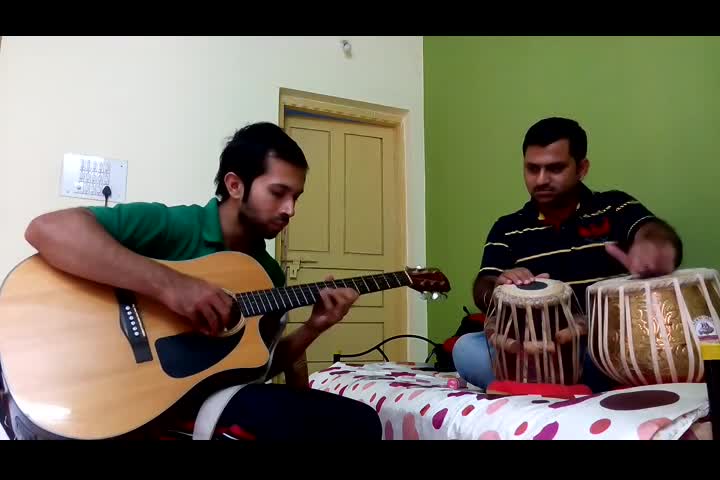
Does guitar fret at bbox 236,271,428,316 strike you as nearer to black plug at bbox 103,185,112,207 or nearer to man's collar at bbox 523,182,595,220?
man's collar at bbox 523,182,595,220

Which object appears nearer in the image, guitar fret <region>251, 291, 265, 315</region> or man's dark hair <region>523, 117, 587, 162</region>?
guitar fret <region>251, 291, 265, 315</region>

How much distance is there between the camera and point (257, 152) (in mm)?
1034

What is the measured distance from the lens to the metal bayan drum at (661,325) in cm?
89

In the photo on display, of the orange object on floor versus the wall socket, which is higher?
the wall socket

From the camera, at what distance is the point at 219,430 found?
0.81 m

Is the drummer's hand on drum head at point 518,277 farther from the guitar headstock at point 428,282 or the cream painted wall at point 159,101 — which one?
the cream painted wall at point 159,101

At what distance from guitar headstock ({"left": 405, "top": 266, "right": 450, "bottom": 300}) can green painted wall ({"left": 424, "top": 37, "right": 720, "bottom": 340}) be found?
57 cm

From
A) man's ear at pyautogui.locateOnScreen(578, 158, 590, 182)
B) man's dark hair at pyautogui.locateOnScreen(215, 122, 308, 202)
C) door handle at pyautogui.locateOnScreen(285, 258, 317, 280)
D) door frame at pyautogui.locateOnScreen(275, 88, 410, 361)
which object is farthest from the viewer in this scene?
door frame at pyautogui.locateOnScreen(275, 88, 410, 361)

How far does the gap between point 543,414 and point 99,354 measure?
66cm

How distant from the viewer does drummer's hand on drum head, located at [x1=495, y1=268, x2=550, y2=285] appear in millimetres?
1109

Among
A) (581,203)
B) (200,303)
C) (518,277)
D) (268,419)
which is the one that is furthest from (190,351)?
(581,203)

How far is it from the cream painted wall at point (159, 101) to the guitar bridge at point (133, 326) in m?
0.93

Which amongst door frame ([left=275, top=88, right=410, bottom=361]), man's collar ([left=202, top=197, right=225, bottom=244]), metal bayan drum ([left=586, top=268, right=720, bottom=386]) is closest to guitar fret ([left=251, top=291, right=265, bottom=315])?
man's collar ([left=202, top=197, right=225, bottom=244])

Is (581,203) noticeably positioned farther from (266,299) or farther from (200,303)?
(200,303)
